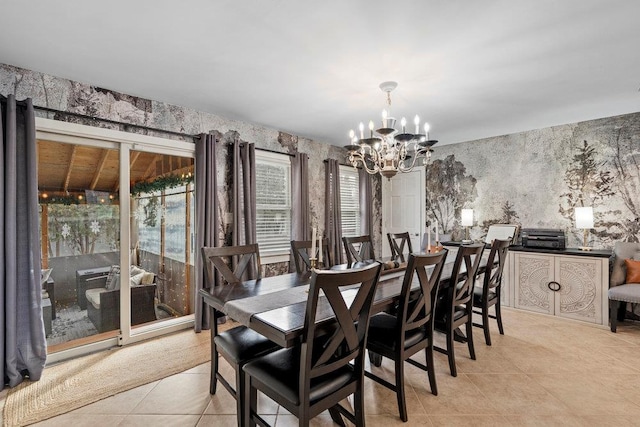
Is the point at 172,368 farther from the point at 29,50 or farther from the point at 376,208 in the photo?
the point at 376,208

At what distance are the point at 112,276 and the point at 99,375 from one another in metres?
0.95

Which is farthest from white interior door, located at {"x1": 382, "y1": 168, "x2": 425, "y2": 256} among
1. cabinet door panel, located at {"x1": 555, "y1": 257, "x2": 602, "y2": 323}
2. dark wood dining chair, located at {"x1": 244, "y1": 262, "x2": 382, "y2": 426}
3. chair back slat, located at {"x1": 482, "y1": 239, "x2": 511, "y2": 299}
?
dark wood dining chair, located at {"x1": 244, "y1": 262, "x2": 382, "y2": 426}

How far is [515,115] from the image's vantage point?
3.70 meters

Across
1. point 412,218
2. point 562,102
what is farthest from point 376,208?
point 562,102

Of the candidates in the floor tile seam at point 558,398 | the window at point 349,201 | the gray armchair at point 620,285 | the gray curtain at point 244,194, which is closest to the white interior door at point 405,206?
the window at point 349,201

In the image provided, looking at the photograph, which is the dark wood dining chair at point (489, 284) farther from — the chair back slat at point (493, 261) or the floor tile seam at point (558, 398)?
the floor tile seam at point (558, 398)

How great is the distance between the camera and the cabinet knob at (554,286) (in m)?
3.83

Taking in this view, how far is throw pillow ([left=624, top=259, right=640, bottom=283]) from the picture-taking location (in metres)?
3.44

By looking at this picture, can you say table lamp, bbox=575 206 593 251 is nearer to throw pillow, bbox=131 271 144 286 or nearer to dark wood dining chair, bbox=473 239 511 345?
dark wood dining chair, bbox=473 239 511 345

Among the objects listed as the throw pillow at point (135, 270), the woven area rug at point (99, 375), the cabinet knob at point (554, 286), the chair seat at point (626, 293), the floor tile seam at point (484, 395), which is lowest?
the floor tile seam at point (484, 395)

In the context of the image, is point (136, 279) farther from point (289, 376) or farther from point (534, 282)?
point (534, 282)

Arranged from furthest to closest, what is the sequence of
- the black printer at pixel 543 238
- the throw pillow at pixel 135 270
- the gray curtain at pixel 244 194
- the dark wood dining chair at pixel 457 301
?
the black printer at pixel 543 238 < the gray curtain at pixel 244 194 < the throw pillow at pixel 135 270 < the dark wood dining chair at pixel 457 301

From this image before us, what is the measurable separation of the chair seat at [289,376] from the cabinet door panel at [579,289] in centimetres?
352

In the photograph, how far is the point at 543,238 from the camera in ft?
13.3
